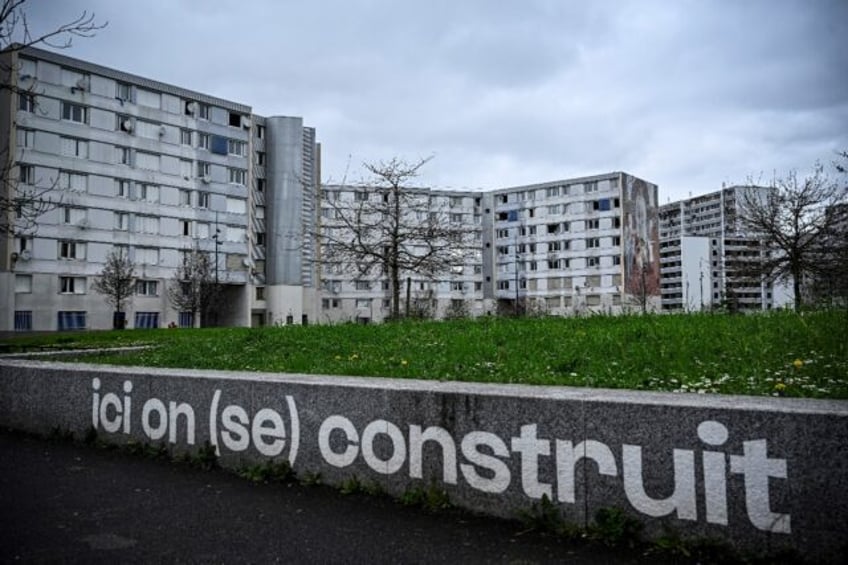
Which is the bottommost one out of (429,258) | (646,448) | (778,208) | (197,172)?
(646,448)

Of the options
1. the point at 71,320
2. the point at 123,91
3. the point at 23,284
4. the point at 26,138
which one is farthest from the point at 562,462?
the point at 123,91

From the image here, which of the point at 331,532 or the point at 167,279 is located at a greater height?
the point at 167,279

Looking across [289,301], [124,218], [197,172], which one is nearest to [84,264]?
[124,218]

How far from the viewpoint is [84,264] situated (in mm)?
54719

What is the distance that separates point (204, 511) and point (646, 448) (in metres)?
3.15

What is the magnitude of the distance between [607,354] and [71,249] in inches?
2184

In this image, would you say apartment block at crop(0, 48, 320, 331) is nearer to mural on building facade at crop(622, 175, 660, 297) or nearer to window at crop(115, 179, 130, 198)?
window at crop(115, 179, 130, 198)

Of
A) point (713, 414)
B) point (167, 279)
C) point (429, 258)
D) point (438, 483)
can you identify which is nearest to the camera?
point (713, 414)

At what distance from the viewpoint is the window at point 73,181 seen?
5381 centimetres

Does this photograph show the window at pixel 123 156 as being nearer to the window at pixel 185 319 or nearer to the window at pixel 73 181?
the window at pixel 73 181

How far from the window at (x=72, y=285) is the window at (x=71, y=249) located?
1732mm

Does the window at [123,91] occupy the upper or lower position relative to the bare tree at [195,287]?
upper

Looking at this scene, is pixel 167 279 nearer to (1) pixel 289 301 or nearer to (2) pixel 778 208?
(1) pixel 289 301

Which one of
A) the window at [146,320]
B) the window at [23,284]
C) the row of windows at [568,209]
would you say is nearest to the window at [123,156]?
the window at [23,284]
